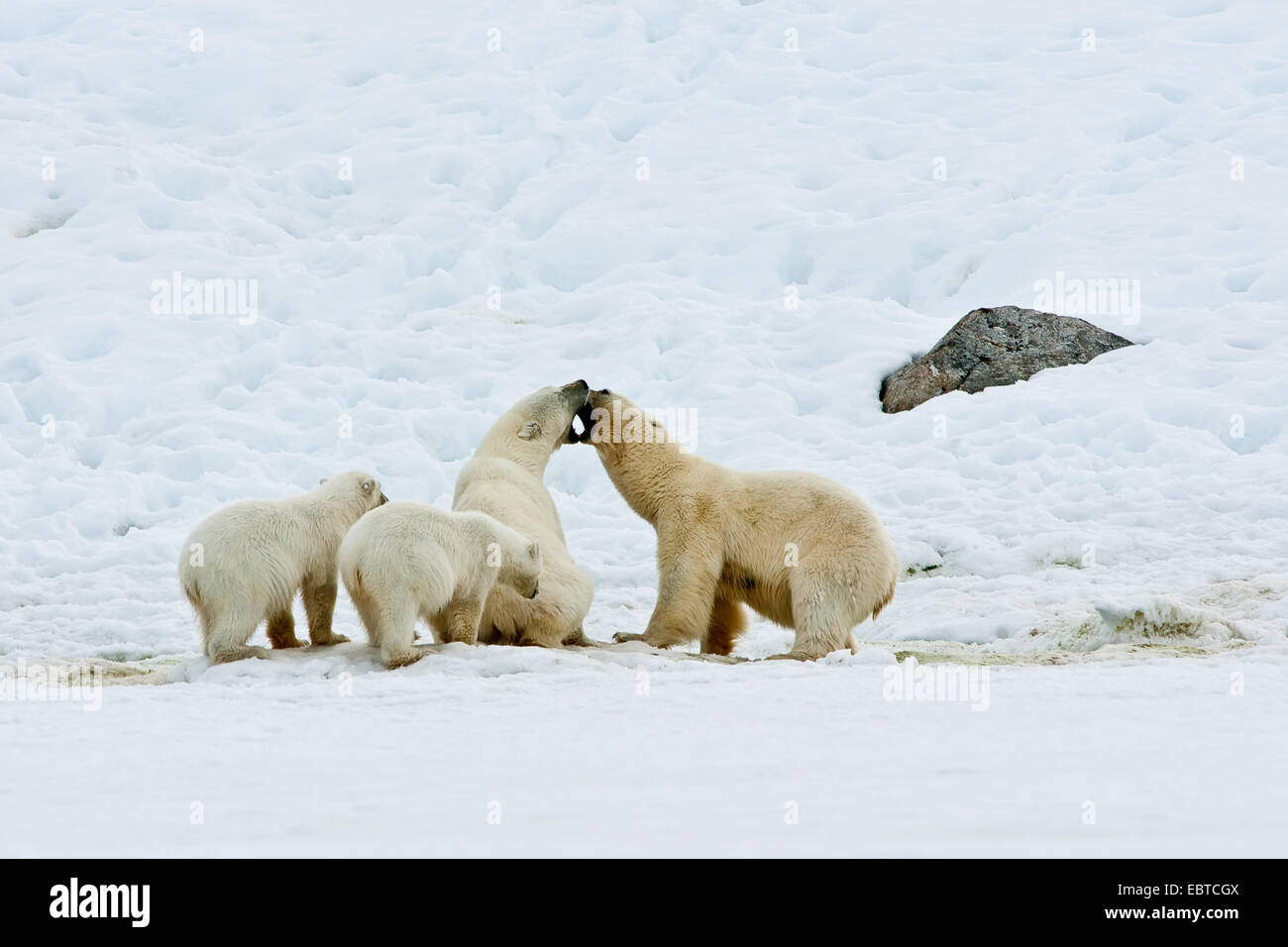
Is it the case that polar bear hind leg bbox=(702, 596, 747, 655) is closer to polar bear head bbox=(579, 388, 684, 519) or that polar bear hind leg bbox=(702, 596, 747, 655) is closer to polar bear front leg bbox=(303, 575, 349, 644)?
polar bear head bbox=(579, 388, 684, 519)

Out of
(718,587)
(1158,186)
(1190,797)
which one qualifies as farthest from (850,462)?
(1190,797)

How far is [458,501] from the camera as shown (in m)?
6.87

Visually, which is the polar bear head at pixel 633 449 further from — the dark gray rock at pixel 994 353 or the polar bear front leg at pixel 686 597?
the dark gray rock at pixel 994 353

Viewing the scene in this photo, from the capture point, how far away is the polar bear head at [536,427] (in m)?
7.22

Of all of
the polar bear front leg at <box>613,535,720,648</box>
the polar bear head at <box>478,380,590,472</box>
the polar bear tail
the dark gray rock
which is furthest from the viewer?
the dark gray rock

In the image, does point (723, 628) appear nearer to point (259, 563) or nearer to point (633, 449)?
point (633, 449)

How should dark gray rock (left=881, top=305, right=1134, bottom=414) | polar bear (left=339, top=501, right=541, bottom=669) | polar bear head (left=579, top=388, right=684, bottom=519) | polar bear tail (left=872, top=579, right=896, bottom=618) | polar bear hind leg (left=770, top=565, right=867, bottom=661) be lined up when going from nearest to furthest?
1. polar bear (left=339, top=501, right=541, bottom=669)
2. polar bear hind leg (left=770, top=565, right=867, bottom=661)
3. polar bear tail (left=872, top=579, right=896, bottom=618)
4. polar bear head (left=579, top=388, right=684, bottom=519)
5. dark gray rock (left=881, top=305, right=1134, bottom=414)

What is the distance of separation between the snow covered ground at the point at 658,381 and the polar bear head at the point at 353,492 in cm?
73

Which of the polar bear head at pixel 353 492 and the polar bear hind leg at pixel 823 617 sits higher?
→ the polar bear head at pixel 353 492

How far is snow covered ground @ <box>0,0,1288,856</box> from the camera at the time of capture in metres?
3.63

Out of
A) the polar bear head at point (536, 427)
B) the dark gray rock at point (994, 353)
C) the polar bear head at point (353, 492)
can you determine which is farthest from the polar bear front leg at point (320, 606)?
the dark gray rock at point (994, 353)

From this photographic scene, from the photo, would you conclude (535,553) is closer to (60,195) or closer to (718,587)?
(718,587)

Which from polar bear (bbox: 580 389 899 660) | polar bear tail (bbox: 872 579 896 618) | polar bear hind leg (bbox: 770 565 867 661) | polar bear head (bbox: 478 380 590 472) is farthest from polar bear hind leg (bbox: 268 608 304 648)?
polar bear tail (bbox: 872 579 896 618)

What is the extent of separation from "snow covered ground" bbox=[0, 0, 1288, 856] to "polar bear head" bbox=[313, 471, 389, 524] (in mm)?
728
